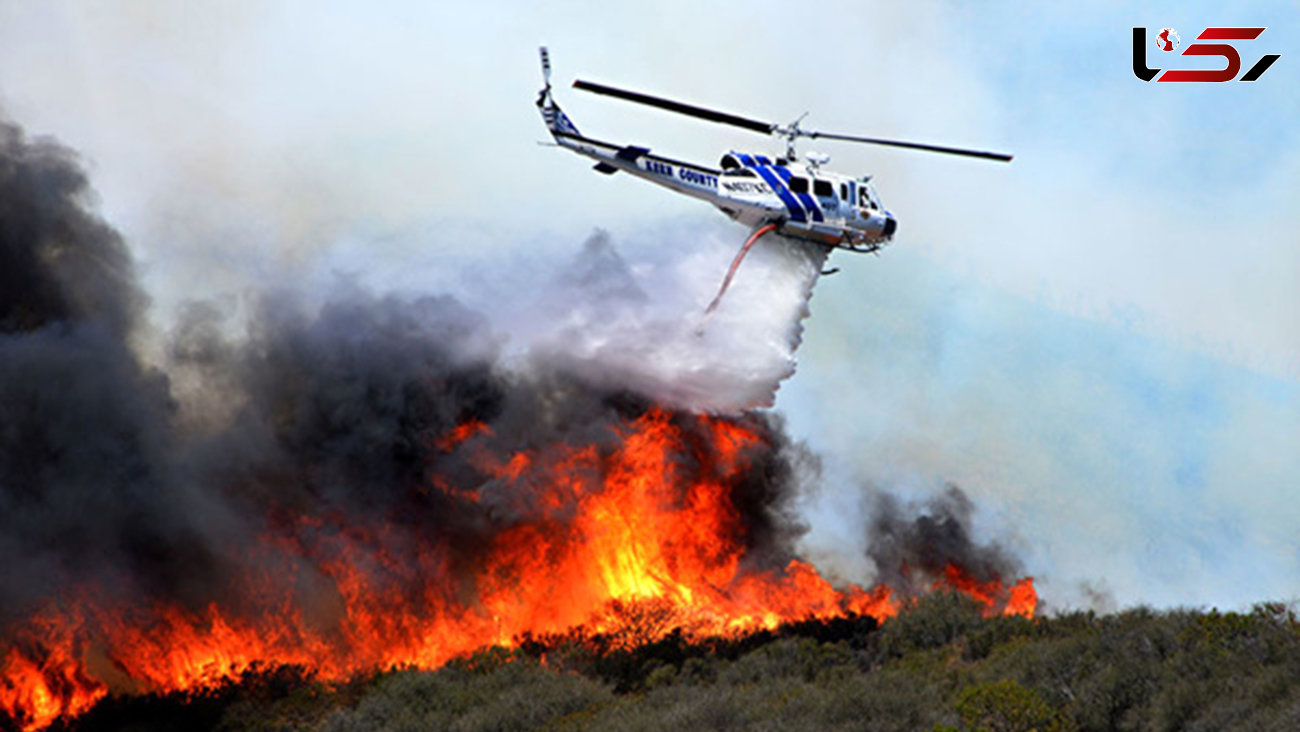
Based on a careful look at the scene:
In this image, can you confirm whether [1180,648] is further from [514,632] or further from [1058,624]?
[514,632]

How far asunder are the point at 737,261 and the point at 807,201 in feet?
13.1

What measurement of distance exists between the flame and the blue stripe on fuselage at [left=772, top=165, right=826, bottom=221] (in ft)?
40.8

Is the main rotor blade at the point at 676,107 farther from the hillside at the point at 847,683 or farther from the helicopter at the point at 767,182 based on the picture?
the hillside at the point at 847,683

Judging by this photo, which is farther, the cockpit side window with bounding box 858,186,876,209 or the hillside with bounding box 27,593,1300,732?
the cockpit side window with bounding box 858,186,876,209

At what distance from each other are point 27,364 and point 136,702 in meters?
12.4

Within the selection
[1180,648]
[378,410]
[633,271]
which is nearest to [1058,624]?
[1180,648]

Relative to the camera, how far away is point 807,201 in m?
42.2

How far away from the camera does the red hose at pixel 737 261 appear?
42.0 m

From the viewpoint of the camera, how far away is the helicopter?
1567 inches

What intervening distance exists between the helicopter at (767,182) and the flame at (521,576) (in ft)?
39.7

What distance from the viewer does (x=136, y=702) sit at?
40.7 m

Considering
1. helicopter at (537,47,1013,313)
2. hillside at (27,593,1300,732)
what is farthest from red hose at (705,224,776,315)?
hillside at (27,593,1300,732)

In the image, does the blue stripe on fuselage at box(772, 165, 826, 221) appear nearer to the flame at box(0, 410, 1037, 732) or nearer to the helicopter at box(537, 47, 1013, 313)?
the helicopter at box(537, 47, 1013, 313)

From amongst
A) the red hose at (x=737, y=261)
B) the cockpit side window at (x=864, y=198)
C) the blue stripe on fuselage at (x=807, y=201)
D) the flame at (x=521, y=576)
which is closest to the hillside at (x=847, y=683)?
the flame at (x=521, y=576)
